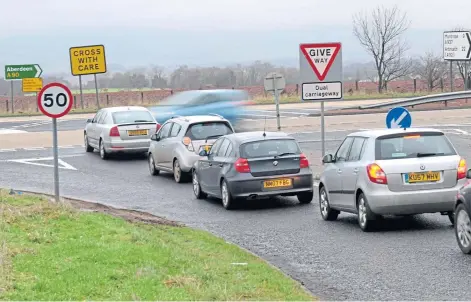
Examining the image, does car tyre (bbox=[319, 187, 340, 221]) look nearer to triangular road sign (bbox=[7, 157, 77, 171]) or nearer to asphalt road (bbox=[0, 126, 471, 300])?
asphalt road (bbox=[0, 126, 471, 300])

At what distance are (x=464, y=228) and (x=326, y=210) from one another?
14.2 feet

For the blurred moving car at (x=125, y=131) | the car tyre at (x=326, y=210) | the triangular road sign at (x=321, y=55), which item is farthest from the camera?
the blurred moving car at (x=125, y=131)

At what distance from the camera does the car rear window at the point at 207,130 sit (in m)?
23.2

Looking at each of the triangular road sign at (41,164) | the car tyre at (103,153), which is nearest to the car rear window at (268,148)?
the triangular road sign at (41,164)

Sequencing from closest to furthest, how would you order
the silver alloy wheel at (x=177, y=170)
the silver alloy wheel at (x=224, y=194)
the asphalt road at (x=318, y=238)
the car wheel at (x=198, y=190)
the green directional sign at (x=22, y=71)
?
the asphalt road at (x=318, y=238)
the silver alloy wheel at (x=224, y=194)
the car wheel at (x=198, y=190)
the silver alloy wheel at (x=177, y=170)
the green directional sign at (x=22, y=71)

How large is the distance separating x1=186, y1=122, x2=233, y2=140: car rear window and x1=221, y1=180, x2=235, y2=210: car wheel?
4.90 metres

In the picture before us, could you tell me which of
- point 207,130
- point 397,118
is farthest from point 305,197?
point 207,130

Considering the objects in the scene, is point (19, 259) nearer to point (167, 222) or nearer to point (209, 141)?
point (167, 222)

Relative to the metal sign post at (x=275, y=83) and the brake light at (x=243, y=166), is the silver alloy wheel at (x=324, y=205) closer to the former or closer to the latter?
the brake light at (x=243, y=166)

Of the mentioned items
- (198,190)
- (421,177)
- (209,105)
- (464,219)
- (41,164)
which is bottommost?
(41,164)

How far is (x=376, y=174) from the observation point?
13.9 metres

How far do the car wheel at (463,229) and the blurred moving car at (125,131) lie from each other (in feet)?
59.8

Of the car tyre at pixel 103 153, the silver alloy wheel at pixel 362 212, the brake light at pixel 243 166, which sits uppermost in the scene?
the brake light at pixel 243 166

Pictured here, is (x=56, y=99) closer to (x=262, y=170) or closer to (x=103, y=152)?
(x=262, y=170)
